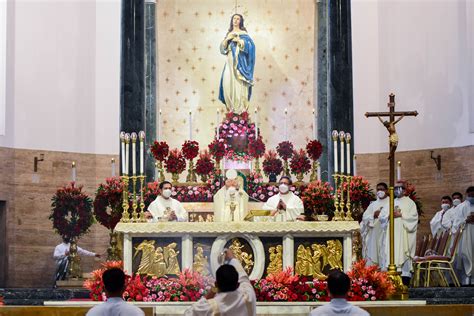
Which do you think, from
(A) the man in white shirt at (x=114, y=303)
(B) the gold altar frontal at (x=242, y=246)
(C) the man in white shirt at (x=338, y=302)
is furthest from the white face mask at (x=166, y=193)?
(C) the man in white shirt at (x=338, y=302)

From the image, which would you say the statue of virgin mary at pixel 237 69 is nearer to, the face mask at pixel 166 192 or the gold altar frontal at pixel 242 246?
the face mask at pixel 166 192

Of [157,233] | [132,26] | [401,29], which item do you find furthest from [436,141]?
[157,233]

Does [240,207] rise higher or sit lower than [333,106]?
lower

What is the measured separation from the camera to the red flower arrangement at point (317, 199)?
18297 mm

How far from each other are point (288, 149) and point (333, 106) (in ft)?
4.99

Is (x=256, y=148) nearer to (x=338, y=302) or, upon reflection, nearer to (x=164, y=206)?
(x=164, y=206)

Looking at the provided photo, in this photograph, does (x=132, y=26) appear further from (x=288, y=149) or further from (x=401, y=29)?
(x=401, y=29)

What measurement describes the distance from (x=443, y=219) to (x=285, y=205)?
4.63 m

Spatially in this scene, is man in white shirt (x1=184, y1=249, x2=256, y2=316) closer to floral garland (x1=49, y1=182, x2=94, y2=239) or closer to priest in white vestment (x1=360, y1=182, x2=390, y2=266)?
priest in white vestment (x1=360, y1=182, x2=390, y2=266)

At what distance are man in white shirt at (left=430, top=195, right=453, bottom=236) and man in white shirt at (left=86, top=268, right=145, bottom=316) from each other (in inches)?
496

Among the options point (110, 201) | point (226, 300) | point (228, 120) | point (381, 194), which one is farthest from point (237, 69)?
point (226, 300)

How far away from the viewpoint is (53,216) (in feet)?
68.2

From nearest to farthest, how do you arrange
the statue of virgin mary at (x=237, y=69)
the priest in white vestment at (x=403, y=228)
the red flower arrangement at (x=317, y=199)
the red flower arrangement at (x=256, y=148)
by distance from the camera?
the red flower arrangement at (x=317, y=199) → the priest in white vestment at (x=403, y=228) → the red flower arrangement at (x=256, y=148) → the statue of virgin mary at (x=237, y=69)

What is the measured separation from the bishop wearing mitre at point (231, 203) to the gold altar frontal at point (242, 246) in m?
0.67
